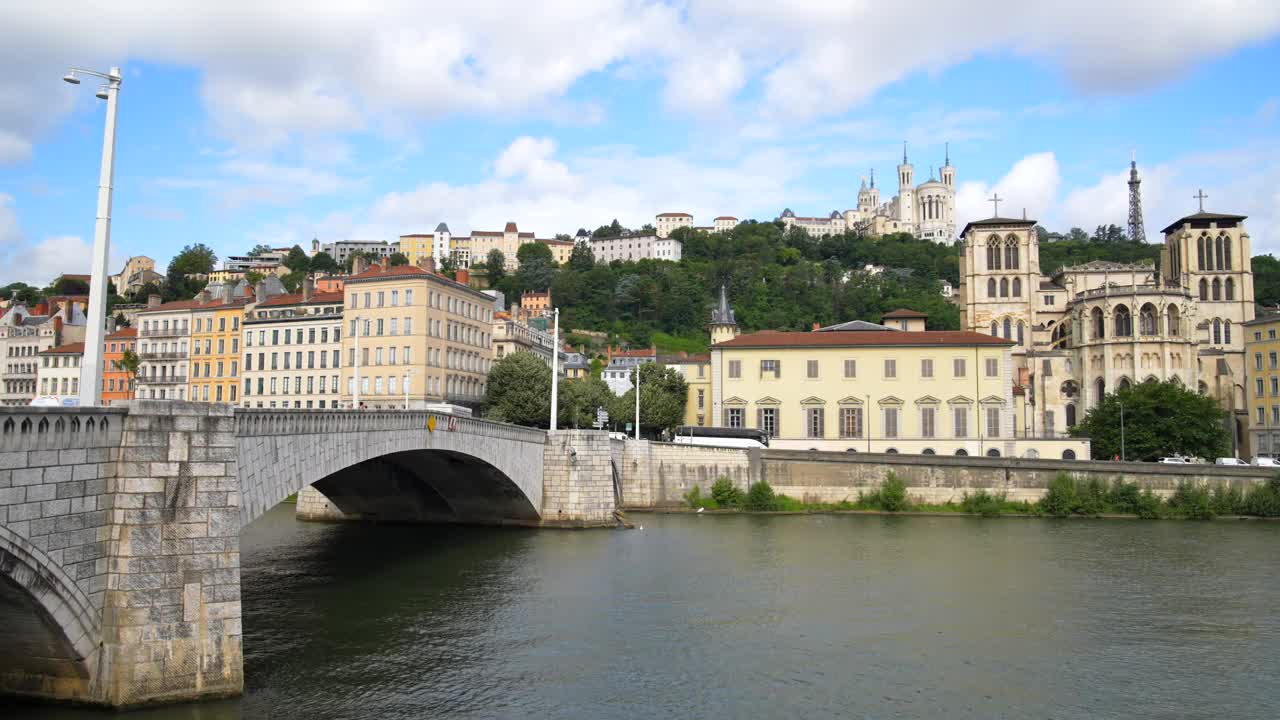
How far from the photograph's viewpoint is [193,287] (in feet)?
431

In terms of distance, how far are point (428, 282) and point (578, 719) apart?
45652mm

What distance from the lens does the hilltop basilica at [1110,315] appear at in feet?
253

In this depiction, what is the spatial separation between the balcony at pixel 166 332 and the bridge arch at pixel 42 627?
58.4m

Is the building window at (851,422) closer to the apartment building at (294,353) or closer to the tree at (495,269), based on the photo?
the apartment building at (294,353)

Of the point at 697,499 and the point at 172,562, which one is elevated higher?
the point at 172,562

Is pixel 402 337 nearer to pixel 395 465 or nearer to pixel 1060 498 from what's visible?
pixel 395 465

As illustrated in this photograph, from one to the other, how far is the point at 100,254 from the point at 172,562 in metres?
5.26

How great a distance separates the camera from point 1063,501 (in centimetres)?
5169

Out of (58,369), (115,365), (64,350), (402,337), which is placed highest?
(64,350)

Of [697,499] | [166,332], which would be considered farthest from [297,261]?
[697,499]

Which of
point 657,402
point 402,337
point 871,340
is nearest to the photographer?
point 402,337

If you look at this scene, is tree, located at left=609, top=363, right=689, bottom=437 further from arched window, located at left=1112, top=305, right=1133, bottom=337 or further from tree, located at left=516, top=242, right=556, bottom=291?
tree, located at left=516, top=242, right=556, bottom=291

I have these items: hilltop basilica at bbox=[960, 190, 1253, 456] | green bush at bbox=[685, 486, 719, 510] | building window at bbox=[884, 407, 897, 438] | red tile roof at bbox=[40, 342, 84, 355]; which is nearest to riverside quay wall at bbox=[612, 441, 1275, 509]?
green bush at bbox=[685, 486, 719, 510]

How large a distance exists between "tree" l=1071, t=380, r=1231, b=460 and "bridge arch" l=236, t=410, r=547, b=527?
4101cm
